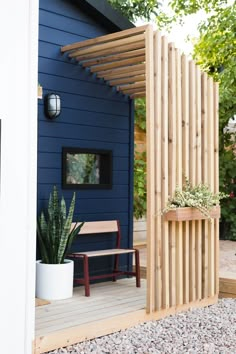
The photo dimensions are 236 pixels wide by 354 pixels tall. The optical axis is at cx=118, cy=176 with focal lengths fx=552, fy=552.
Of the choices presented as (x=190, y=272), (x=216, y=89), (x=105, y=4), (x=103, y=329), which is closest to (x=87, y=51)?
(x=105, y=4)

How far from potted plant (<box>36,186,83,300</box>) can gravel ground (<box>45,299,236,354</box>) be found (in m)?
0.91

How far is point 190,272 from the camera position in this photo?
5332 mm

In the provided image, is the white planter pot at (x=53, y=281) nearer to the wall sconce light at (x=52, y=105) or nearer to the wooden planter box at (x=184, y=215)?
the wooden planter box at (x=184, y=215)

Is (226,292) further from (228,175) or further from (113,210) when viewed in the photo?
(228,175)

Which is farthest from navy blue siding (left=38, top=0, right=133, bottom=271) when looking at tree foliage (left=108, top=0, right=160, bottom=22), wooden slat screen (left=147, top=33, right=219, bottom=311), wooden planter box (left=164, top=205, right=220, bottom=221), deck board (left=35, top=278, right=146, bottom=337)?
tree foliage (left=108, top=0, right=160, bottom=22)

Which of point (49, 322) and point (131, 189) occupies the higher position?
point (131, 189)

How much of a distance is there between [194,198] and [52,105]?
1.75 meters

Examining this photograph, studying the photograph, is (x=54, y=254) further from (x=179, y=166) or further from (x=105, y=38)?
(x=105, y=38)

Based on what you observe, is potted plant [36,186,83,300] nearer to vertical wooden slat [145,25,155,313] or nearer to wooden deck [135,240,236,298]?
vertical wooden slat [145,25,155,313]

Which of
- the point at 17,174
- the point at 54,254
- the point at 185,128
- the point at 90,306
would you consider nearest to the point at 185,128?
the point at 185,128

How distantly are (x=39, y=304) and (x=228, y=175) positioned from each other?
6.30 m

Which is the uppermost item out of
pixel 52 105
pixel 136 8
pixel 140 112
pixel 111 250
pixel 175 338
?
pixel 136 8

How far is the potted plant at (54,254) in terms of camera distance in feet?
17.1

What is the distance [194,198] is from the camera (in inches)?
203
